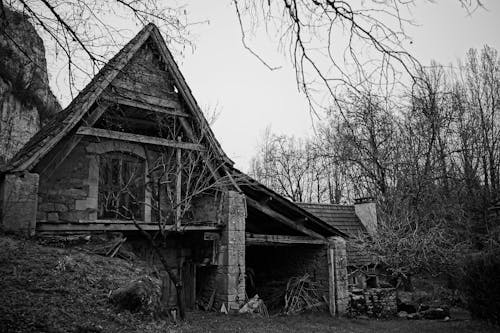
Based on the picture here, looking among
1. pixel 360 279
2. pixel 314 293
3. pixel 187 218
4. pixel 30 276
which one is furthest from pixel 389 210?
pixel 30 276

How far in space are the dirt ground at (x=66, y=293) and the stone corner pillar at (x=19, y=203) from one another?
0.39 meters

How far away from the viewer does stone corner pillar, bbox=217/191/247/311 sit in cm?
988

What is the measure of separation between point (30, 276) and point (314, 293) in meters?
8.80

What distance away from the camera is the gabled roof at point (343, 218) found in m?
16.2

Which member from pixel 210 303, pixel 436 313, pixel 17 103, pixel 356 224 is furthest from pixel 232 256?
pixel 17 103

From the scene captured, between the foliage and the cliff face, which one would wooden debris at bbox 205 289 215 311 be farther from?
the cliff face

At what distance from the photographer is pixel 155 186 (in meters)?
9.93

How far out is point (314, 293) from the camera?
1243cm

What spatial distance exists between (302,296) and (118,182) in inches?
258

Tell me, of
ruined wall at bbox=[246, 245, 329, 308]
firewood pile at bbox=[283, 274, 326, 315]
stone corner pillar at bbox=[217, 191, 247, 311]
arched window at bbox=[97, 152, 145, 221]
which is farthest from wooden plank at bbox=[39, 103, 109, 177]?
firewood pile at bbox=[283, 274, 326, 315]

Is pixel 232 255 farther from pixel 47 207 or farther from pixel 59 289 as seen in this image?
pixel 59 289

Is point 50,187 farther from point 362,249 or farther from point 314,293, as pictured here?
point 362,249

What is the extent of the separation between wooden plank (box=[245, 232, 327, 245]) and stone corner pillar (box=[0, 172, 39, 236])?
17.5ft

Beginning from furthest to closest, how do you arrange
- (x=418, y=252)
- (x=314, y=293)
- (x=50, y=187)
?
(x=418, y=252) < (x=314, y=293) < (x=50, y=187)
